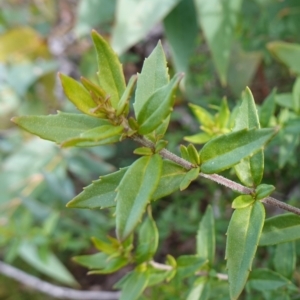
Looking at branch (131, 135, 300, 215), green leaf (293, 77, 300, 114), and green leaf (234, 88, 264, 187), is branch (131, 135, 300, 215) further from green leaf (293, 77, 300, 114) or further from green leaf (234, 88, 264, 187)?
green leaf (293, 77, 300, 114)

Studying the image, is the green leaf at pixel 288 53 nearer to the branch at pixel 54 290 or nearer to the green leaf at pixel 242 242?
the green leaf at pixel 242 242

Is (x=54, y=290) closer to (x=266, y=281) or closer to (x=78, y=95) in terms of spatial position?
(x=266, y=281)

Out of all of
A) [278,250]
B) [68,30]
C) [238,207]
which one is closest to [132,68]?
[68,30]

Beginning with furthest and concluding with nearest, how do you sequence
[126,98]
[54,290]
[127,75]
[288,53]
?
[127,75] < [54,290] < [288,53] < [126,98]

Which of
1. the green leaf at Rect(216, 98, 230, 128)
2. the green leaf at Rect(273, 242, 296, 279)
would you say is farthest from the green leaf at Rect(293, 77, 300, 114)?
the green leaf at Rect(273, 242, 296, 279)

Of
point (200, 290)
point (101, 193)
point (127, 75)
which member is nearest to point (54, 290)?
point (127, 75)

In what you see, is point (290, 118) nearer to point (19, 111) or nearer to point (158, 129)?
point (158, 129)

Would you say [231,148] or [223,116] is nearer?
[231,148]
